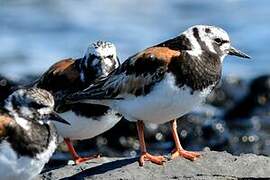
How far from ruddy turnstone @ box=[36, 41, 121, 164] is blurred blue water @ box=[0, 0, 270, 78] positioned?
17.9ft

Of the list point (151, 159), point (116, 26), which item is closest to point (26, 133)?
point (151, 159)

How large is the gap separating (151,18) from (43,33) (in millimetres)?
2343

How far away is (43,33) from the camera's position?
1741cm

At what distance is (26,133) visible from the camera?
6613 millimetres

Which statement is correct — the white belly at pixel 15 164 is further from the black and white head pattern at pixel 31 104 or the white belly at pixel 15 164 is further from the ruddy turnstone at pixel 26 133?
the black and white head pattern at pixel 31 104

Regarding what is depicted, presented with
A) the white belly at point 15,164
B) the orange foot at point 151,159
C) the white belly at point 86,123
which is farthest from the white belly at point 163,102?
the white belly at point 15,164

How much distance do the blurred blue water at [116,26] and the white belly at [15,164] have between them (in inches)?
283

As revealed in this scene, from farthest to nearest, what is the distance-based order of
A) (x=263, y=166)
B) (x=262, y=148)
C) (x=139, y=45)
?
1. (x=139, y=45)
2. (x=262, y=148)
3. (x=263, y=166)

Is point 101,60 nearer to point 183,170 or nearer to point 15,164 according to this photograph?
point 183,170

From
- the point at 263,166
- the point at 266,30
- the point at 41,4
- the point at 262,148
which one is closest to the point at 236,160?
the point at 263,166

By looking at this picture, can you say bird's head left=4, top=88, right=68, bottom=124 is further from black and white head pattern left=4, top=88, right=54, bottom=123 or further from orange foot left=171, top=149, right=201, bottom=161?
orange foot left=171, top=149, right=201, bottom=161

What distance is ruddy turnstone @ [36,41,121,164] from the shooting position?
8141mm

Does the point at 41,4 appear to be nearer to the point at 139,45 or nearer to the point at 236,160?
the point at 139,45

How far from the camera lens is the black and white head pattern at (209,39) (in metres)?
7.68
